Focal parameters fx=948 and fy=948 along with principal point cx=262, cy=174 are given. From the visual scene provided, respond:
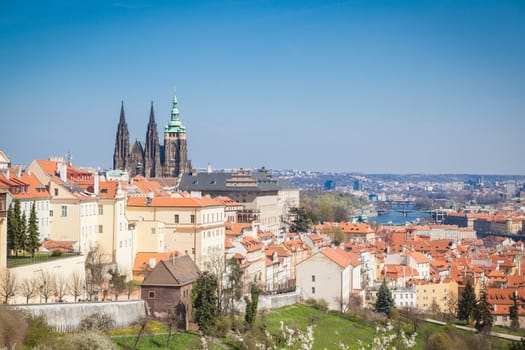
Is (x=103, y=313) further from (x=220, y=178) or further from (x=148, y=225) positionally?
(x=220, y=178)

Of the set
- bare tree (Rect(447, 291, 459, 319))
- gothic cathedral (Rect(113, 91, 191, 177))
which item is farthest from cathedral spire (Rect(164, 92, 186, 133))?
bare tree (Rect(447, 291, 459, 319))

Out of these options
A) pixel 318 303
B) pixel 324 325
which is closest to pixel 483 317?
pixel 318 303

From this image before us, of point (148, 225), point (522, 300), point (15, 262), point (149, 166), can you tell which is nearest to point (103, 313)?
point (15, 262)

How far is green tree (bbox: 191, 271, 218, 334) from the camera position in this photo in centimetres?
4897

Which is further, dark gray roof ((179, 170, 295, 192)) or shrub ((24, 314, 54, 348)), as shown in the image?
dark gray roof ((179, 170, 295, 192))

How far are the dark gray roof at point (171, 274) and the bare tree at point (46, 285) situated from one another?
220 inches

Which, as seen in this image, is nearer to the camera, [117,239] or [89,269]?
[89,269]

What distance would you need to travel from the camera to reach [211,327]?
161 ft

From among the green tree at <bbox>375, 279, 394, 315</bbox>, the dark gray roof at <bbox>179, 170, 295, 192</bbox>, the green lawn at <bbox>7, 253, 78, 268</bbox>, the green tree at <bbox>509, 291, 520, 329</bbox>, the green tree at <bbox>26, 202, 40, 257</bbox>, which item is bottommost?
the green tree at <bbox>509, 291, 520, 329</bbox>

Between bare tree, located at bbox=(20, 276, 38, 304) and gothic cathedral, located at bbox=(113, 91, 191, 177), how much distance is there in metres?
90.5

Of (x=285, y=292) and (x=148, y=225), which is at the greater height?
(x=148, y=225)

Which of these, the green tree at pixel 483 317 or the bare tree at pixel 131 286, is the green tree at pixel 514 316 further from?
the bare tree at pixel 131 286

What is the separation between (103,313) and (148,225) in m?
14.5

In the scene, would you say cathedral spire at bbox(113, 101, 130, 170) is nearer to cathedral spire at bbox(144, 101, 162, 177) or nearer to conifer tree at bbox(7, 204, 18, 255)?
cathedral spire at bbox(144, 101, 162, 177)
